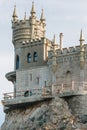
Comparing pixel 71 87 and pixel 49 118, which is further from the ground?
pixel 71 87

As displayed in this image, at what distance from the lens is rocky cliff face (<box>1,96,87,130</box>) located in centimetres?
8594

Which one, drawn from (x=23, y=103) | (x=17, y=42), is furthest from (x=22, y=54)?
(x=23, y=103)

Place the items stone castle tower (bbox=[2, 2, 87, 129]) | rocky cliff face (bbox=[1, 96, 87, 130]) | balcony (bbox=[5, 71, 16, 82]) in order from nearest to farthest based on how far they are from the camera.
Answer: rocky cliff face (bbox=[1, 96, 87, 130]), stone castle tower (bbox=[2, 2, 87, 129]), balcony (bbox=[5, 71, 16, 82])

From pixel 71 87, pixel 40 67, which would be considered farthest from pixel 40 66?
pixel 71 87

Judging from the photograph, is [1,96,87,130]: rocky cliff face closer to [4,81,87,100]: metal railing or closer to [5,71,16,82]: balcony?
[4,81,87,100]: metal railing

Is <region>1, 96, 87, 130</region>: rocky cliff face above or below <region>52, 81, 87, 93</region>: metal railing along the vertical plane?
below

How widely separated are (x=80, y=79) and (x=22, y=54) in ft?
33.6

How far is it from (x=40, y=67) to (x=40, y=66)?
0.59 ft

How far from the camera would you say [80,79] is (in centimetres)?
9138

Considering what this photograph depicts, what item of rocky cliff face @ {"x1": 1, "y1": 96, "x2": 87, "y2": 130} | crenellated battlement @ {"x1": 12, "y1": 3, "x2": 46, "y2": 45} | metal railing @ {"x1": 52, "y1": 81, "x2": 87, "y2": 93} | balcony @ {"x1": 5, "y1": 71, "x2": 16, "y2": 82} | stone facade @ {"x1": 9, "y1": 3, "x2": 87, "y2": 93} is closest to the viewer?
rocky cliff face @ {"x1": 1, "y1": 96, "x2": 87, "y2": 130}

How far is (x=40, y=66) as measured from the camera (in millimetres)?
95375

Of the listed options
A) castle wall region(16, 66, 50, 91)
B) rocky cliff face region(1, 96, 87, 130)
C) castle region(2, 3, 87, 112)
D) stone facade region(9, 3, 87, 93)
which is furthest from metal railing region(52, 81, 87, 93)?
castle wall region(16, 66, 50, 91)

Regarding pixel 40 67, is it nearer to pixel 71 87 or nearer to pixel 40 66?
pixel 40 66

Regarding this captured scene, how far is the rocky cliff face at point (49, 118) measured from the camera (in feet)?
282
